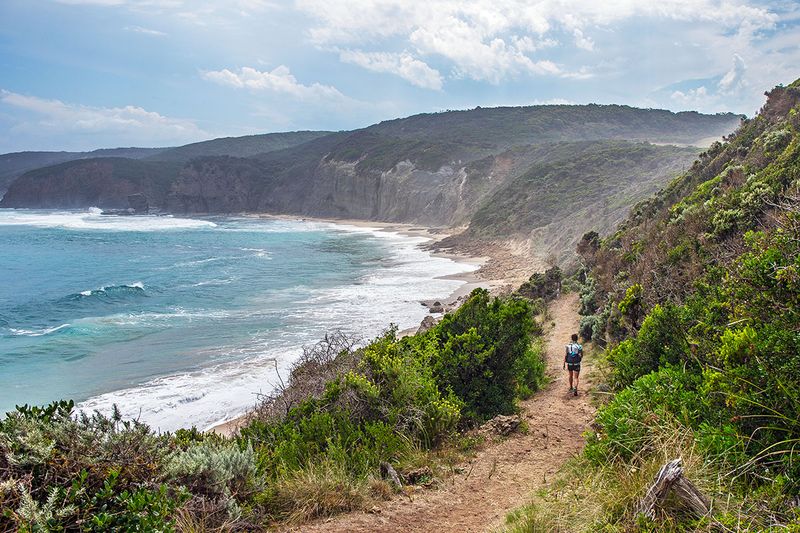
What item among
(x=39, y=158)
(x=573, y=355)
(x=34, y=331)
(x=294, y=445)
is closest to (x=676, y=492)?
(x=294, y=445)

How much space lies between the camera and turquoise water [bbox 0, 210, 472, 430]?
14938 mm

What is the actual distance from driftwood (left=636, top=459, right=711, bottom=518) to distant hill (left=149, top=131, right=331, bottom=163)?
167778 millimetres

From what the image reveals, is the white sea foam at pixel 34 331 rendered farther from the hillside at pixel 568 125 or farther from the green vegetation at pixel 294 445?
the hillside at pixel 568 125

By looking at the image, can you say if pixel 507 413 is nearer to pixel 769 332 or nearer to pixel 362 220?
pixel 769 332

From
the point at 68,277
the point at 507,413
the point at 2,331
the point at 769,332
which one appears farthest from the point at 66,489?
the point at 68,277

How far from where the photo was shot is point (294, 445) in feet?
19.6

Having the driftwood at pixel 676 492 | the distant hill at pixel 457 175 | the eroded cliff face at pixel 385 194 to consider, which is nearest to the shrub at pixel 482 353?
the driftwood at pixel 676 492

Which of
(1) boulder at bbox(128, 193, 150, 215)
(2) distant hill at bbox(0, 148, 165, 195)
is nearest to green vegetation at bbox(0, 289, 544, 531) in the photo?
(1) boulder at bbox(128, 193, 150, 215)

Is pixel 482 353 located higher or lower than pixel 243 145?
lower

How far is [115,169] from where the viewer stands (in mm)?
111750

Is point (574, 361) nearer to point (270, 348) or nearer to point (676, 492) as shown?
point (676, 492)

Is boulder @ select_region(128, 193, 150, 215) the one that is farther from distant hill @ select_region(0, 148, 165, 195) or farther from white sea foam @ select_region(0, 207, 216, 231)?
distant hill @ select_region(0, 148, 165, 195)

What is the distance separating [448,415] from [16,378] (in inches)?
601

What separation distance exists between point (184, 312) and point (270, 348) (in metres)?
8.59
